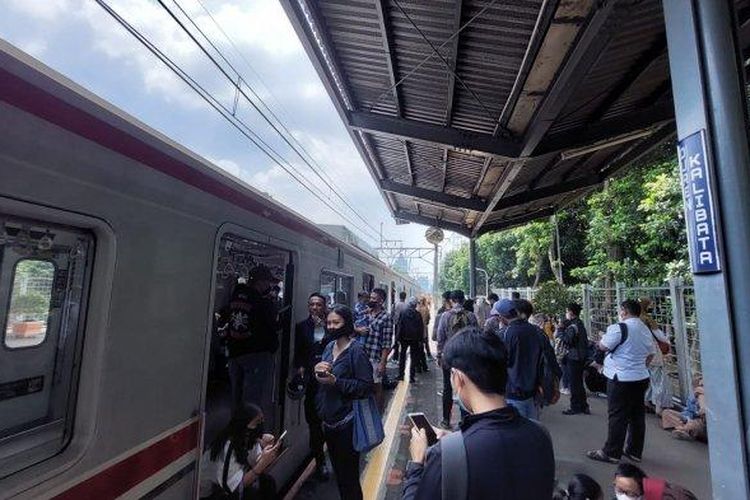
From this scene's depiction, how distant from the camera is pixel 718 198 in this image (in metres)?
1.57

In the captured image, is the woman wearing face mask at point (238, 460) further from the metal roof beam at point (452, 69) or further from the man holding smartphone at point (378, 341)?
the metal roof beam at point (452, 69)

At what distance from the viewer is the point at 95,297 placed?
1.82m

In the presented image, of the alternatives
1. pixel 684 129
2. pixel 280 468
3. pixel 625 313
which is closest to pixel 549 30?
pixel 684 129

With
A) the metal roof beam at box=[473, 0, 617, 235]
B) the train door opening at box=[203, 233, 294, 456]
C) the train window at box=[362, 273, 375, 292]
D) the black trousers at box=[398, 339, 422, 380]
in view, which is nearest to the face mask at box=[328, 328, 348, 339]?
the train door opening at box=[203, 233, 294, 456]

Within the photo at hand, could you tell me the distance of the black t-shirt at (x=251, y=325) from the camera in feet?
12.3

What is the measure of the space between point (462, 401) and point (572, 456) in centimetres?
382

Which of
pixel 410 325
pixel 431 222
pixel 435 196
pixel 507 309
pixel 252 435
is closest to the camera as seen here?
pixel 252 435

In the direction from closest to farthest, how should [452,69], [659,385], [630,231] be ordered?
[452,69] → [659,385] → [630,231]

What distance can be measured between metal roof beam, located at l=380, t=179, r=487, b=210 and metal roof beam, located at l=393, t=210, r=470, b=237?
84.3 inches

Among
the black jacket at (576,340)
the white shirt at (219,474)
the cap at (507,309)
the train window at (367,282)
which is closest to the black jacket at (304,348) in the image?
the white shirt at (219,474)

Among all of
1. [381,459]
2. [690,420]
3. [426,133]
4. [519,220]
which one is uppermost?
[519,220]

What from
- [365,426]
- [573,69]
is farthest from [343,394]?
[573,69]

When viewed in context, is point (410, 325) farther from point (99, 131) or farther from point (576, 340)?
point (99, 131)

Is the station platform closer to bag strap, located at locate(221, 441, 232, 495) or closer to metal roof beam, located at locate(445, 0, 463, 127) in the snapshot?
bag strap, located at locate(221, 441, 232, 495)
